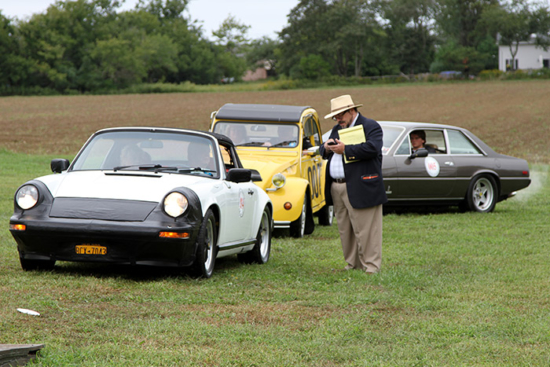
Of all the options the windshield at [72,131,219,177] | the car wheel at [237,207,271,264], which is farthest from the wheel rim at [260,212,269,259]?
the windshield at [72,131,219,177]

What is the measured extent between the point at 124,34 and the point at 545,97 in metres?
70.6

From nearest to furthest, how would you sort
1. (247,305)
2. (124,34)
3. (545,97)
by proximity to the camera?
(247,305) < (545,97) < (124,34)

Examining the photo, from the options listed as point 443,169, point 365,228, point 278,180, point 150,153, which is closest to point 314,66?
point 443,169

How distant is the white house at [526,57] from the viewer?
116875mm

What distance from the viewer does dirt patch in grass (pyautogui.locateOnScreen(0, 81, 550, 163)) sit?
108 ft

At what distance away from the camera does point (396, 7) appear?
406ft

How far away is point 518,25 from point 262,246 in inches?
4440

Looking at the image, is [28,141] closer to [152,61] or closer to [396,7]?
[152,61]

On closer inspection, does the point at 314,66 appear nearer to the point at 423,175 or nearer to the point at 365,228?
the point at 423,175

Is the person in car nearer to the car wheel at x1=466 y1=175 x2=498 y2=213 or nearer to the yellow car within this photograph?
the car wheel at x1=466 y1=175 x2=498 y2=213

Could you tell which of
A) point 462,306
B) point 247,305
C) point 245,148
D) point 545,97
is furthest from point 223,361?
point 545,97

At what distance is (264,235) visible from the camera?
903 cm

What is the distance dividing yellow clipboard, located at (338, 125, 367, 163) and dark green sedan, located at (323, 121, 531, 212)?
6.10 meters

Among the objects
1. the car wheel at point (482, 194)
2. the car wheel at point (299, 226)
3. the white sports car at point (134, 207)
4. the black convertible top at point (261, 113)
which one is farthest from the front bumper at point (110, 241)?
the car wheel at point (482, 194)
